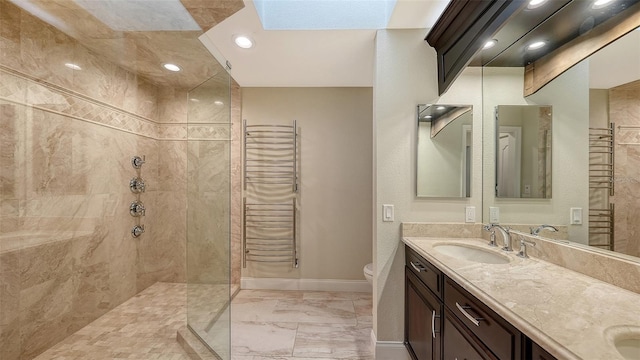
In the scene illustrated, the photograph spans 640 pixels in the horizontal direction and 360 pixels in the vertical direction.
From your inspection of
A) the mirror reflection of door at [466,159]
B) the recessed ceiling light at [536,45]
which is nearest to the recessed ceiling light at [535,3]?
the recessed ceiling light at [536,45]

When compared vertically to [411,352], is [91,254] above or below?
above

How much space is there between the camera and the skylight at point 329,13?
1877mm

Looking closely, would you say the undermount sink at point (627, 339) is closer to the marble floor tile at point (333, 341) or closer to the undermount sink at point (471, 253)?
the undermount sink at point (471, 253)

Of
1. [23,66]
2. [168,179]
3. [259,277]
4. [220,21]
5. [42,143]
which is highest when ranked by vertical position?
[220,21]

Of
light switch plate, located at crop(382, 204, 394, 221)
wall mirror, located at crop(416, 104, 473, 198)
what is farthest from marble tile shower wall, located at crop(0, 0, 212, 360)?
wall mirror, located at crop(416, 104, 473, 198)

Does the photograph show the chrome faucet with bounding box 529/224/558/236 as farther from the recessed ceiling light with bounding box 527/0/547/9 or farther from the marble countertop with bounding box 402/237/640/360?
the recessed ceiling light with bounding box 527/0/547/9

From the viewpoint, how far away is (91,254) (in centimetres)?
215

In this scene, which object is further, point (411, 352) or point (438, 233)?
point (438, 233)

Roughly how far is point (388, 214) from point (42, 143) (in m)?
2.56

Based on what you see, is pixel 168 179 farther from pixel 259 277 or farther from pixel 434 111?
pixel 434 111

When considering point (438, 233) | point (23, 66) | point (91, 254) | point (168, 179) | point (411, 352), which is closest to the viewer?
point (23, 66)

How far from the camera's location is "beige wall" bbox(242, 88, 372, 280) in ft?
10.2

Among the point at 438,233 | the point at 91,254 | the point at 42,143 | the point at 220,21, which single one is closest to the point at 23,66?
the point at 42,143

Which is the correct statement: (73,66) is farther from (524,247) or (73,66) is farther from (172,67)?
(524,247)
